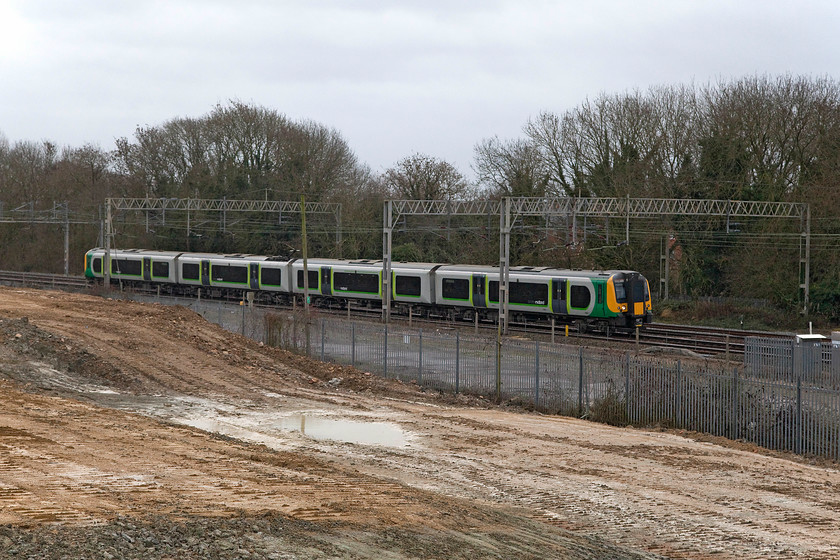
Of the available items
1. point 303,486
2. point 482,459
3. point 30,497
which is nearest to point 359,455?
point 482,459

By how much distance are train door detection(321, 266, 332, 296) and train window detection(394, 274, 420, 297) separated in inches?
178

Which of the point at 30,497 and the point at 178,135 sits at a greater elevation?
the point at 178,135

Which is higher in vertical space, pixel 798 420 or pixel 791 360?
pixel 791 360

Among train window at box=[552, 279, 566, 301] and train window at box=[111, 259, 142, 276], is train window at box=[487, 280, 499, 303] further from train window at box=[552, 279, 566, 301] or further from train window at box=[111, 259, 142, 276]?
train window at box=[111, 259, 142, 276]

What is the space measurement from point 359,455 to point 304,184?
51.5m

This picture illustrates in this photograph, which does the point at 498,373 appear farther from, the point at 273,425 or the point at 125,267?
the point at 125,267

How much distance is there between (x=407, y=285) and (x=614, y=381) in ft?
73.8

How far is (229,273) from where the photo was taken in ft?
173

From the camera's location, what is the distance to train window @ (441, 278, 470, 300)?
137 ft

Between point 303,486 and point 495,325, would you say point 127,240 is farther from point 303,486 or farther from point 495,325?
point 303,486

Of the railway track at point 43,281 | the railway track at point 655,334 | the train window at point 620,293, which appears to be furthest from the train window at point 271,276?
the train window at point 620,293

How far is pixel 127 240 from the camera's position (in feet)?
239

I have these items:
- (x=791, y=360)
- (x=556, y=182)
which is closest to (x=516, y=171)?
(x=556, y=182)

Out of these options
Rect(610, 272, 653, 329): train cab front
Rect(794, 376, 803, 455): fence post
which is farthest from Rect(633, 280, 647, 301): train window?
Rect(794, 376, 803, 455): fence post
